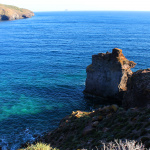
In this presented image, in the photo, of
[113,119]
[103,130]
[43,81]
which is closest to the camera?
[103,130]

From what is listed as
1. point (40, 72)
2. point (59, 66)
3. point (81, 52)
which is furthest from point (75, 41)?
point (40, 72)

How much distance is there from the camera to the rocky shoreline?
19.7 m

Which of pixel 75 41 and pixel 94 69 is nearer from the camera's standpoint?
pixel 94 69

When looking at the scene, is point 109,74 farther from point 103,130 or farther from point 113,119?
point 103,130

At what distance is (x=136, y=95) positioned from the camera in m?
30.6

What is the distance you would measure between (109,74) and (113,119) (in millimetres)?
23416

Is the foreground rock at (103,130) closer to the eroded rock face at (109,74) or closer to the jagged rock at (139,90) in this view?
the jagged rock at (139,90)

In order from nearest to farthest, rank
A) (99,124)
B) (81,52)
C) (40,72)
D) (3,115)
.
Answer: (99,124) < (3,115) < (40,72) < (81,52)

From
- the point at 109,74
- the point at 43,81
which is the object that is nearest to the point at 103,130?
the point at 109,74

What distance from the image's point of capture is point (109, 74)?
154 feet

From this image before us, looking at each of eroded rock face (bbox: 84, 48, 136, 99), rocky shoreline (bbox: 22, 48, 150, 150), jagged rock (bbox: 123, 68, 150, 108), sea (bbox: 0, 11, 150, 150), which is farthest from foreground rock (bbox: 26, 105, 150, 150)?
eroded rock face (bbox: 84, 48, 136, 99)

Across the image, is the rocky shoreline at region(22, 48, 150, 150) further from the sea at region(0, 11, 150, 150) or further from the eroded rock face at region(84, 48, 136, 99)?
the sea at region(0, 11, 150, 150)

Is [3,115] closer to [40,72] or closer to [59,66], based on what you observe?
[40,72]

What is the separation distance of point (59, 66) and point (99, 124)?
4581 centimetres
